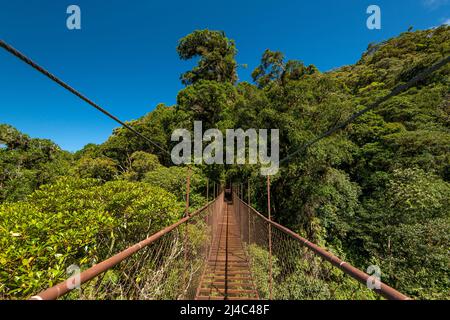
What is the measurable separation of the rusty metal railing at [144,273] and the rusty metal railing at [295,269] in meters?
0.68

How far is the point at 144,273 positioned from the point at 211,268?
2441 millimetres

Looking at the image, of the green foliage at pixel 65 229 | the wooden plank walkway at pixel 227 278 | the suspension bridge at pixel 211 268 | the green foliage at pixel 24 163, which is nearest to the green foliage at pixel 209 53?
the green foliage at pixel 24 163

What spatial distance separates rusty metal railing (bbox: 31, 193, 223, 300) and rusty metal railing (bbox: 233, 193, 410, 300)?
0.68 metres

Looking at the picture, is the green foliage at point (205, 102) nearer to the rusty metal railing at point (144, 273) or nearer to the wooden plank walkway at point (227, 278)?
the wooden plank walkway at point (227, 278)

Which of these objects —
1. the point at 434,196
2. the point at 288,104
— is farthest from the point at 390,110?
the point at 288,104

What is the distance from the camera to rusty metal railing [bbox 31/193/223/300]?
469 mm

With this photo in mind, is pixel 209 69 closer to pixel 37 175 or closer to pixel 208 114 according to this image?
pixel 208 114

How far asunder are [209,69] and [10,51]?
15553 millimetres

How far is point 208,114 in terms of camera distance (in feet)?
42.6

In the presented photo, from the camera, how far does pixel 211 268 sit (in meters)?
3.14

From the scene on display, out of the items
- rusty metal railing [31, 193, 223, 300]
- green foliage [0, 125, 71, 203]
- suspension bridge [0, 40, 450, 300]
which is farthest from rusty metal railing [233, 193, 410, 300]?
green foliage [0, 125, 71, 203]

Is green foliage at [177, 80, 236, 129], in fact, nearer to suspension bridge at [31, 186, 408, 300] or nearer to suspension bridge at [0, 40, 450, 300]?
suspension bridge at [0, 40, 450, 300]

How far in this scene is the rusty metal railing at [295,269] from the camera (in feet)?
2.01

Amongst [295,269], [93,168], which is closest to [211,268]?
[295,269]
